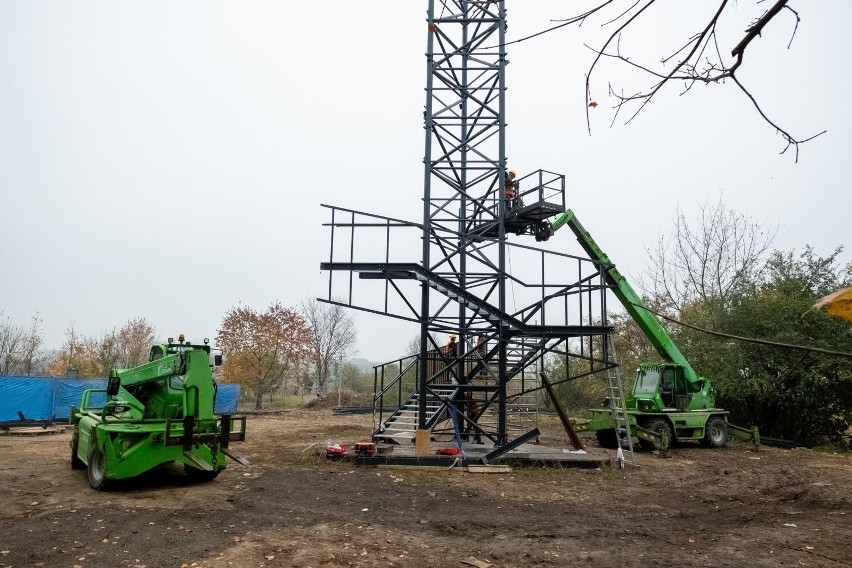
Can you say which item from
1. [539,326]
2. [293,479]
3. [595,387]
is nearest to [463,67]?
[539,326]

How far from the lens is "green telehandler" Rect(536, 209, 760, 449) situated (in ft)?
61.2

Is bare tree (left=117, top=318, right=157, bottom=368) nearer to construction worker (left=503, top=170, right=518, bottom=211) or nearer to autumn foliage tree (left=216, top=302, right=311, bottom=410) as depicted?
autumn foliage tree (left=216, top=302, right=311, bottom=410)

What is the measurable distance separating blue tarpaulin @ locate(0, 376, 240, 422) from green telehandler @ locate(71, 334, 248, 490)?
13.9m

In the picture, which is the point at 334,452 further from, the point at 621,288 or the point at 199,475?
the point at 621,288

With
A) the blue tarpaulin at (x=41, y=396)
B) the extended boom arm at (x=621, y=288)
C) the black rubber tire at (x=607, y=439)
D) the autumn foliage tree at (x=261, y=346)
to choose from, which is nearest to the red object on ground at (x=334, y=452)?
the extended boom arm at (x=621, y=288)

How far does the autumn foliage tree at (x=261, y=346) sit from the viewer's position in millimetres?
43062

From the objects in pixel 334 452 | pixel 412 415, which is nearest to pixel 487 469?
pixel 334 452

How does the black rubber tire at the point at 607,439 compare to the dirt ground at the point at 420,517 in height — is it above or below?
above

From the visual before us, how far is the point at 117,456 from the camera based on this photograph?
33.6ft

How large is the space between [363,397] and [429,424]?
28.7 meters

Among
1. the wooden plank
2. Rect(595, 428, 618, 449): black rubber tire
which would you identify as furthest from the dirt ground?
Rect(595, 428, 618, 449): black rubber tire

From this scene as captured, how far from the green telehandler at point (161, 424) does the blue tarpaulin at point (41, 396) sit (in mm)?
13857

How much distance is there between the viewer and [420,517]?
9.23 meters

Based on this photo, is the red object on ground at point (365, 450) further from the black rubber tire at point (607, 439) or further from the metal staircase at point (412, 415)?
the black rubber tire at point (607, 439)
